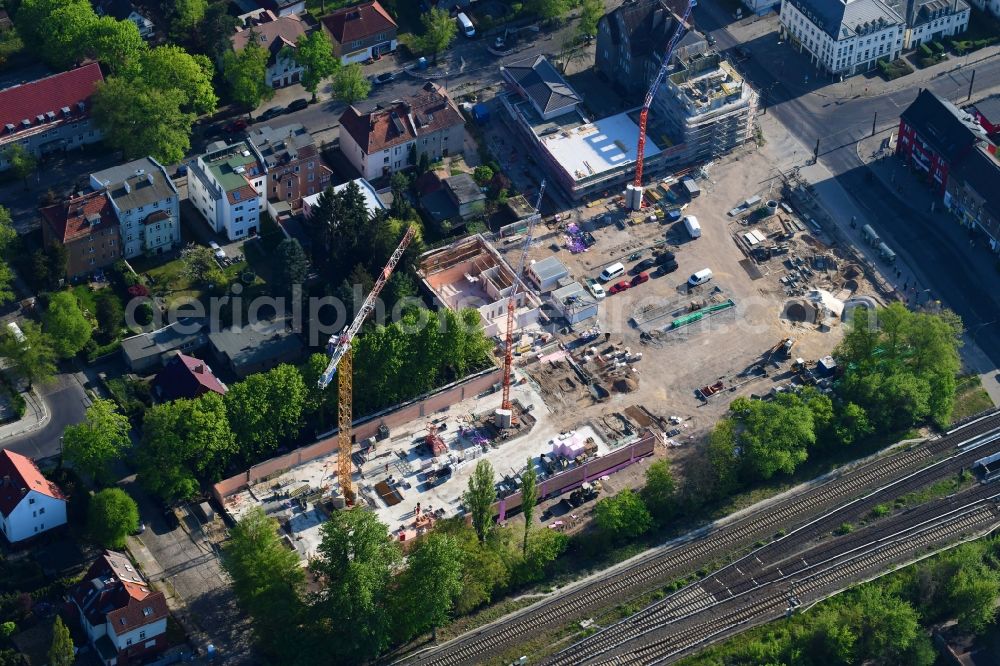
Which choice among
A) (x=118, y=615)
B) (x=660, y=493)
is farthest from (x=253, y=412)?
(x=660, y=493)

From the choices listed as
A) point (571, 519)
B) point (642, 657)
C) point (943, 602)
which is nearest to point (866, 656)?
point (943, 602)

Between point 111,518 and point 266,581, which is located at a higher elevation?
point 111,518

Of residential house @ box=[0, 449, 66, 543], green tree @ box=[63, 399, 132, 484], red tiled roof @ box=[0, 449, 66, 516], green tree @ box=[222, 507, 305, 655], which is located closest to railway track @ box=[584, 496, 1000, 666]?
green tree @ box=[222, 507, 305, 655]

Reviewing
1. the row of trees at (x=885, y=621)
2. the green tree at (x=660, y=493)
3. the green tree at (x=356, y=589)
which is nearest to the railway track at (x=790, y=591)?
the row of trees at (x=885, y=621)

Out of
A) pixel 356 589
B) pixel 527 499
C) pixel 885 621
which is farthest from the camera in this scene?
pixel 527 499

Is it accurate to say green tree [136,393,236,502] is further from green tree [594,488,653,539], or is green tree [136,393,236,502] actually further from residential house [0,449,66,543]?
green tree [594,488,653,539]

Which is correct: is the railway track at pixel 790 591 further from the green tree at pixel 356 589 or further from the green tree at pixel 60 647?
the green tree at pixel 60 647

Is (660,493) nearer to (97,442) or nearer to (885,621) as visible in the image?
(885,621)

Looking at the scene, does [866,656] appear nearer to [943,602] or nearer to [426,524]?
[943,602]
